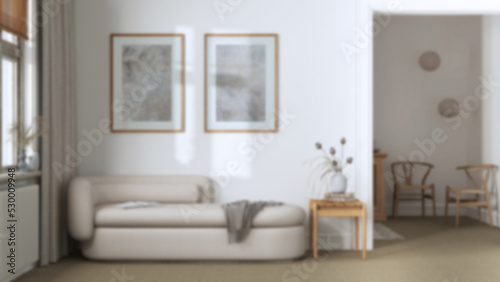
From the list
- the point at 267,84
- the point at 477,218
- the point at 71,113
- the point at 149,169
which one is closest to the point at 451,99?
the point at 477,218

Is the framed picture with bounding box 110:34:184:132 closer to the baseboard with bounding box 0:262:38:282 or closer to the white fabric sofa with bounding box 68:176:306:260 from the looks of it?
the white fabric sofa with bounding box 68:176:306:260

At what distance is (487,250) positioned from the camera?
4.99m

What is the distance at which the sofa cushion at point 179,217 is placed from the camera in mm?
4430

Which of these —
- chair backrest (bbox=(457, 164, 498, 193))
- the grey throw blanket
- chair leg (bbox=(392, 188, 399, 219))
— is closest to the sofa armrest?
the grey throw blanket

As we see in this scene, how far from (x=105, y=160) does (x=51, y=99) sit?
0.84 metres

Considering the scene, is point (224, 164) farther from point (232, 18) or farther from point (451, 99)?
point (451, 99)

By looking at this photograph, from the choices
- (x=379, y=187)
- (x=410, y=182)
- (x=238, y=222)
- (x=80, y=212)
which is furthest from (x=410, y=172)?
(x=80, y=212)

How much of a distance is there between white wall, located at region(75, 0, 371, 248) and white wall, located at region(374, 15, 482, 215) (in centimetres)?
258

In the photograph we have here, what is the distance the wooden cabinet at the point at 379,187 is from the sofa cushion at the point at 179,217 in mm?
2623

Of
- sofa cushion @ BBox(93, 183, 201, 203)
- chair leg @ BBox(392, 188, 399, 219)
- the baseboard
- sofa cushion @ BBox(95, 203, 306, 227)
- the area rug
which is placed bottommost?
the area rug

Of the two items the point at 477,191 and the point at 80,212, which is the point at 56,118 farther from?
the point at 477,191

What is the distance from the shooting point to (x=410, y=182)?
7199mm

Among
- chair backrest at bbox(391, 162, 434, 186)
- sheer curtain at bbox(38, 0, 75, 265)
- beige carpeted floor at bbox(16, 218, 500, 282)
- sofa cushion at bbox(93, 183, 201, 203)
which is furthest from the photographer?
chair backrest at bbox(391, 162, 434, 186)

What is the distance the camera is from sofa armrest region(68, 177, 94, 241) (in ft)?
14.6
